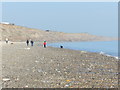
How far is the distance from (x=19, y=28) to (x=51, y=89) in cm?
14530

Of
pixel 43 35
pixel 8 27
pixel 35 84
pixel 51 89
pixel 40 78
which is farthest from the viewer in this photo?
pixel 43 35

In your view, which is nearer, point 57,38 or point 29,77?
point 29,77

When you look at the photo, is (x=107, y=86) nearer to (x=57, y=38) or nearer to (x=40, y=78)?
(x=40, y=78)

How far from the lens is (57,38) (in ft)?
557

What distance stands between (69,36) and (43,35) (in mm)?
34913

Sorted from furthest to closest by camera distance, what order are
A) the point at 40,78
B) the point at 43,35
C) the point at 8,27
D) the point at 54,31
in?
1. the point at 54,31
2. the point at 43,35
3. the point at 8,27
4. the point at 40,78

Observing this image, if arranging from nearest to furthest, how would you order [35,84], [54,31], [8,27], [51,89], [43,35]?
[51,89]
[35,84]
[8,27]
[43,35]
[54,31]

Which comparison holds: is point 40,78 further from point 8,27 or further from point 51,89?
point 8,27

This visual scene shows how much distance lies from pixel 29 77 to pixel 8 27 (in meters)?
134

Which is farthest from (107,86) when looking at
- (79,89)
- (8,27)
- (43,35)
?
(43,35)

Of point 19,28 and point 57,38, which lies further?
point 57,38

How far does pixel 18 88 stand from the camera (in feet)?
37.7

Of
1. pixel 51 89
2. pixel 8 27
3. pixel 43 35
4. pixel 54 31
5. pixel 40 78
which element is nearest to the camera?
pixel 51 89

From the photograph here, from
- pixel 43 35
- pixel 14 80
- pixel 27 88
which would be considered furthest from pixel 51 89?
pixel 43 35
